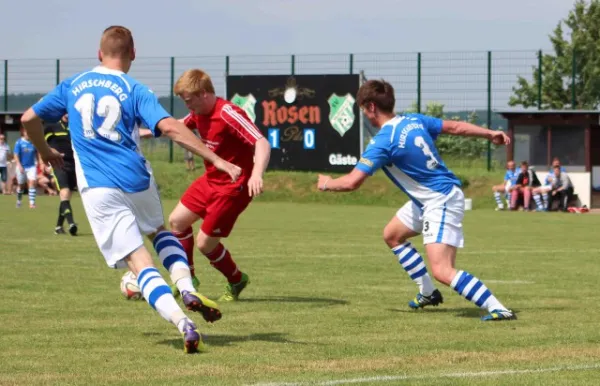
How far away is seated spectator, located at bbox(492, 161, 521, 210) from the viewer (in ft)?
112

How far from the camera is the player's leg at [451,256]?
349 inches

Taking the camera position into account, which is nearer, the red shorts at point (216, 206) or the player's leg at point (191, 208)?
the red shorts at point (216, 206)

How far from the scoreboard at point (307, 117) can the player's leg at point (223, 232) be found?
28.1 m

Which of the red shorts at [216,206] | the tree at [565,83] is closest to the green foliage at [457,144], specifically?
the tree at [565,83]

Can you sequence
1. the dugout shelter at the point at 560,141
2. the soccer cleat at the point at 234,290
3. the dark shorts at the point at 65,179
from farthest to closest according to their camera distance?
1. the dugout shelter at the point at 560,141
2. the dark shorts at the point at 65,179
3. the soccer cleat at the point at 234,290

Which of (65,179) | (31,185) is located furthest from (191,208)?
(31,185)

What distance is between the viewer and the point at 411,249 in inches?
384

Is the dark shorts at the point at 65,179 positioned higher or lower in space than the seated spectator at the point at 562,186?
higher

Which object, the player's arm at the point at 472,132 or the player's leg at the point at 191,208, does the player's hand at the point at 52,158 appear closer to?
the player's leg at the point at 191,208

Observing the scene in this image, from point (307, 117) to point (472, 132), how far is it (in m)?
29.9

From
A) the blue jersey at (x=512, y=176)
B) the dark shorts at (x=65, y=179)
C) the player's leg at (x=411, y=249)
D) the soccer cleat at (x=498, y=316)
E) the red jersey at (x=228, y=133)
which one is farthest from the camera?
the blue jersey at (x=512, y=176)

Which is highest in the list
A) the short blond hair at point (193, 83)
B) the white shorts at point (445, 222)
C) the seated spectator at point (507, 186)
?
the short blond hair at point (193, 83)

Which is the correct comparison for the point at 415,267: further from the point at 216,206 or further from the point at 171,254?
the point at 171,254

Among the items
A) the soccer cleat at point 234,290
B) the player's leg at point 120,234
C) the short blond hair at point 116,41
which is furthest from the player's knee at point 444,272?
the short blond hair at point 116,41
